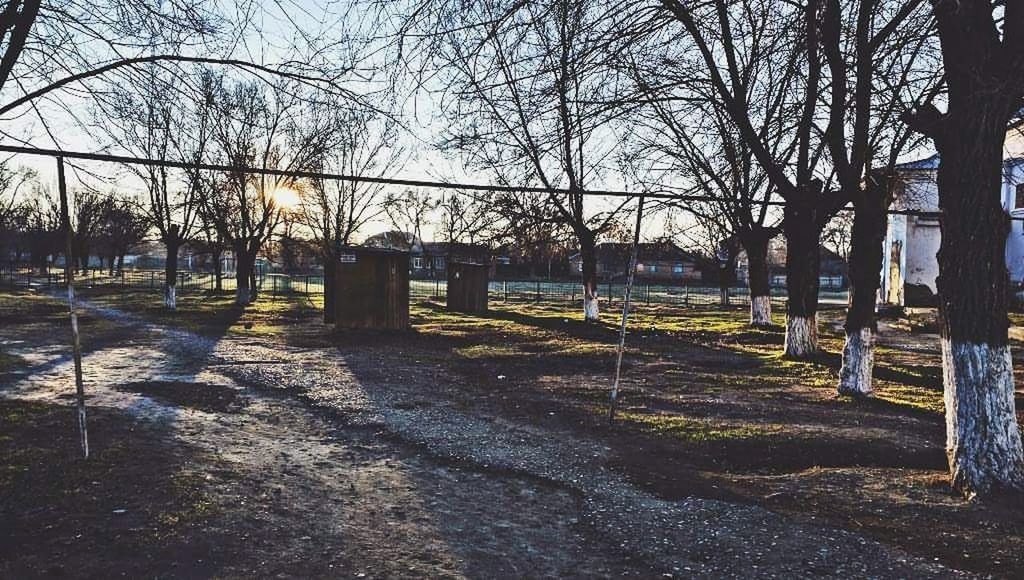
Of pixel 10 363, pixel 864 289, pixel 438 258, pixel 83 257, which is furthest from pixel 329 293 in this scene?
pixel 438 258

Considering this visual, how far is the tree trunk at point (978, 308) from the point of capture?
16.3 ft

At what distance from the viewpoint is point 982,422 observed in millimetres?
5051

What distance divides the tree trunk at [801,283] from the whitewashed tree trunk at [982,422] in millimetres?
7374

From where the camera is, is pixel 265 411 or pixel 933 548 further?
pixel 265 411

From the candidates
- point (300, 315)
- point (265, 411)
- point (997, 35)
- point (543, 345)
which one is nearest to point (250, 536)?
point (265, 411)

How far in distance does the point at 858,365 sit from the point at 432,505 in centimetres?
693

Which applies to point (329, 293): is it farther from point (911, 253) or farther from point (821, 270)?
point (821, 270)

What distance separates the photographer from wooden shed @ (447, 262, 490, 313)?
25.9m

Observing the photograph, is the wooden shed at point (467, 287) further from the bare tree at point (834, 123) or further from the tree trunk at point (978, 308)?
the tree trunk at point (978, 308)

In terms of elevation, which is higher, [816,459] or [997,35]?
[997,35]

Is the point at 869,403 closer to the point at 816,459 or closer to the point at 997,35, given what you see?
the point at 816,459

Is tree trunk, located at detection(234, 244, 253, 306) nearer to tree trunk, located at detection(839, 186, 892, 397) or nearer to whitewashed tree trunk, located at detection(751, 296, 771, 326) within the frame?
whitewashed tree trunk, located at detection(751, 296, 771, 326)

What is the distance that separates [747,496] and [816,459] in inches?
62.3

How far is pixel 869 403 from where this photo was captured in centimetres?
871
